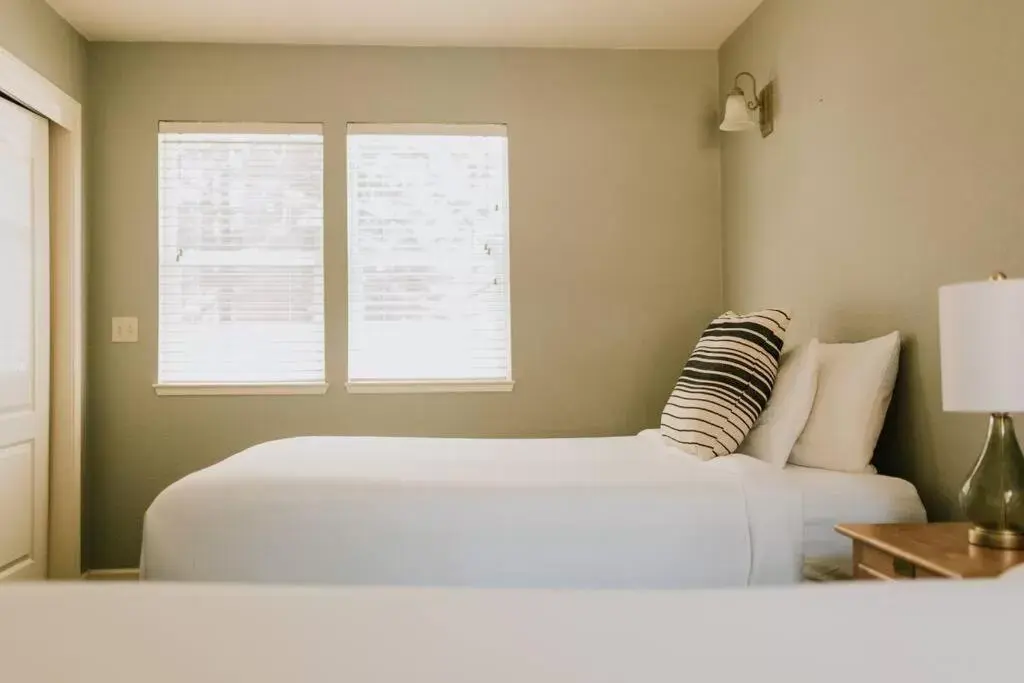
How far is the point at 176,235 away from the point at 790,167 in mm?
2727

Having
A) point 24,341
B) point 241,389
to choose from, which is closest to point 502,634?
point 24,341

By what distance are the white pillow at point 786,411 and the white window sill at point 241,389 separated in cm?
204

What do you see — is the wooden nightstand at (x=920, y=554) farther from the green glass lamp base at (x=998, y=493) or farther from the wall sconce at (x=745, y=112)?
the wall sconce at (x=745, y=112)

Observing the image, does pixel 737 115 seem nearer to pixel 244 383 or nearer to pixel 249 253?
pixel 249 253

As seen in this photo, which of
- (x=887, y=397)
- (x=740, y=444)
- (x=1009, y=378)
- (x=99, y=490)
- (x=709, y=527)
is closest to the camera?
(x=1009, y=378)

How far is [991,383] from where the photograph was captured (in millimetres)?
1515

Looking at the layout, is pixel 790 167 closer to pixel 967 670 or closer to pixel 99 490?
pixel 967 670

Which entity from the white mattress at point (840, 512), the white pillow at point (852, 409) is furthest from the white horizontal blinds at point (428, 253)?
the white mattress at point (840, 512)

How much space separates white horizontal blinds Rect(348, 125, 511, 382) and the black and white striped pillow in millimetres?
1293

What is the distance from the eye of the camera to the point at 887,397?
228cm

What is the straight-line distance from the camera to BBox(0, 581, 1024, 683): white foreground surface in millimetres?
469

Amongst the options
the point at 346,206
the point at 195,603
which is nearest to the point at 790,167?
the point at 346,206

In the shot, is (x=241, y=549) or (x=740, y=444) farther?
(x=740, y=444)

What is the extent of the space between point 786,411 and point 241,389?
2.47 m
